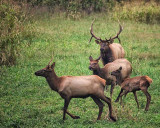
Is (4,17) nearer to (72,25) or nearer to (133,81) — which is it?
(133,81)

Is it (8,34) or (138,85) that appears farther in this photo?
(8,34)

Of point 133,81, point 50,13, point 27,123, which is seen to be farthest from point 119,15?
point 27,123

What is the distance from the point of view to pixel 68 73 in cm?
1345

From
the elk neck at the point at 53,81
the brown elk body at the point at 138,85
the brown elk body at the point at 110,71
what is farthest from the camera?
the brown elk body at the point at 110,71

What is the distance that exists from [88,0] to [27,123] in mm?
19446

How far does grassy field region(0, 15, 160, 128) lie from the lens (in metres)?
8.93

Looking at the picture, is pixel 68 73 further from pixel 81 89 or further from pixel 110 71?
pixel 81 89

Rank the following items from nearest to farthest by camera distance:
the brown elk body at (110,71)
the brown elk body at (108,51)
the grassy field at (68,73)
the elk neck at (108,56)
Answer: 1. the grassy field at (68,73)
2. the brown elk body at (110,71)
3. the brown elk body at (108,51)
4. the elk neck at (108,56)

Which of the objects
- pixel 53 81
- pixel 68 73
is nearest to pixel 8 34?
pixel 68 73

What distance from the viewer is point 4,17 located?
1417 centimetres

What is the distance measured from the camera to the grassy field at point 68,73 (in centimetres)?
893

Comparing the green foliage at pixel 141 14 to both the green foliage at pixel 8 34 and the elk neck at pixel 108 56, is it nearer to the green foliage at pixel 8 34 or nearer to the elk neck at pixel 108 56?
the green foliage at pixel 8 34

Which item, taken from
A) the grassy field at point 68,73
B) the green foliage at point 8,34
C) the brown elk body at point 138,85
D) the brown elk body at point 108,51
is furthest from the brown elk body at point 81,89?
the green foliage at point 8,34

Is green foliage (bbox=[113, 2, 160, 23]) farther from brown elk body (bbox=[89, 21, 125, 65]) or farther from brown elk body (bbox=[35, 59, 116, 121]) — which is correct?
brown elk body (bbox=[35, 59, 116, 121])
